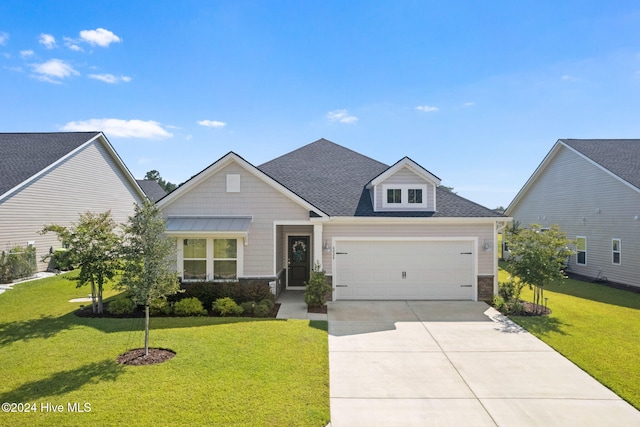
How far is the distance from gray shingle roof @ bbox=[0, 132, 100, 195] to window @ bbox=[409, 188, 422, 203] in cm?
1899

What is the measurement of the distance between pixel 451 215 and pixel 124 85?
49.5 feet

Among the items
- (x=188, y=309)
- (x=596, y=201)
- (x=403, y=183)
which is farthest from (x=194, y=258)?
(x=596, y=201)

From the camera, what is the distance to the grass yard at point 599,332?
722cm

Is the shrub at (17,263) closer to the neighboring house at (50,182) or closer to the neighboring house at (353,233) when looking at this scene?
the neighboring house at (50,182)

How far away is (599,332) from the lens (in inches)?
390

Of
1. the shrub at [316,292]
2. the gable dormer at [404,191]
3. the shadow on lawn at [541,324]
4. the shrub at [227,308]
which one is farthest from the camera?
the gable dormer at [404,191]

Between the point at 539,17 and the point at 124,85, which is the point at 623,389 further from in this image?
the point at 124,85

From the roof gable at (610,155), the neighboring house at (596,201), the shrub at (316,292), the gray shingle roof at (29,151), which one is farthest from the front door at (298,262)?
the roof gable at (610,155)

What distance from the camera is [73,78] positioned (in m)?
15.4

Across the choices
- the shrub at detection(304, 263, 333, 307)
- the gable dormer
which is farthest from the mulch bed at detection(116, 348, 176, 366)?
the gable dormer

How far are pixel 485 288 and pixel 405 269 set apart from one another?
3.29m

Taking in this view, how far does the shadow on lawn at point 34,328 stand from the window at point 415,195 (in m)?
12.6

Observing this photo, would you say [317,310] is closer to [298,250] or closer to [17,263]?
→ [298,250]

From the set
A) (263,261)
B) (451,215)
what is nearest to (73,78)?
(263,261)
